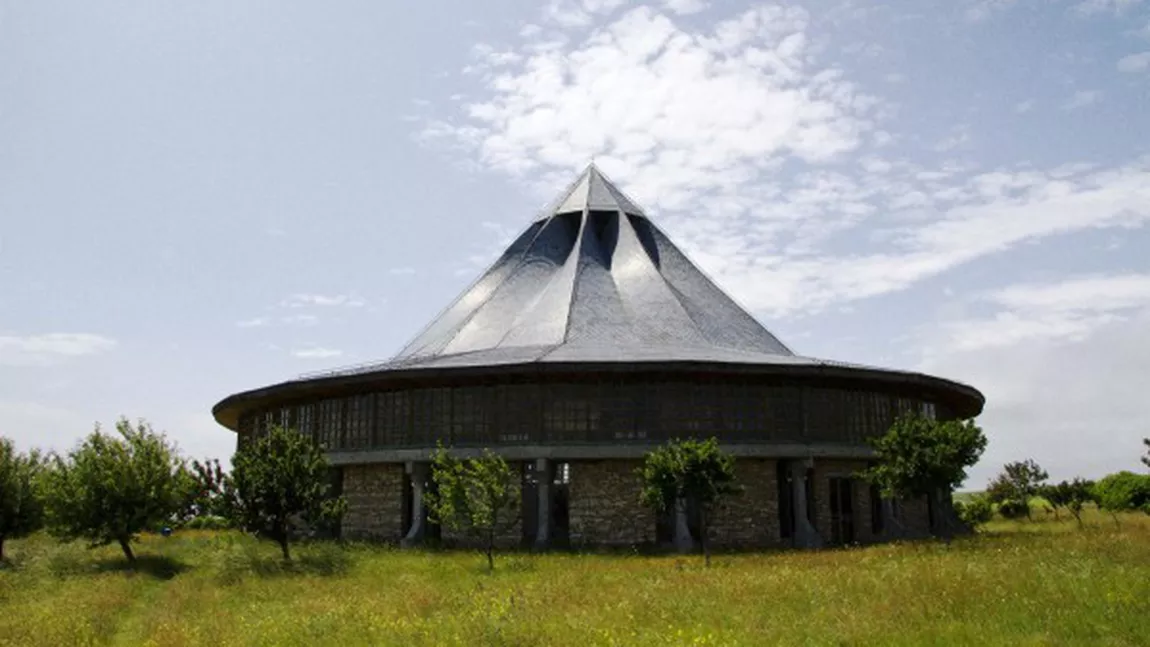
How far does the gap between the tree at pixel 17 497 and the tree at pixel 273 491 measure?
8.87 meters

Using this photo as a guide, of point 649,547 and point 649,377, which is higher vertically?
point 649,377

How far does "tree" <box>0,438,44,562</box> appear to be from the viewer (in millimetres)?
32281

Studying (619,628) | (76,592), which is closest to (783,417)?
(619,628)

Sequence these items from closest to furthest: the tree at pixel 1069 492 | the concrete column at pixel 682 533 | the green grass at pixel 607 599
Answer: the green grass at pixel 607 599 → the concrete column at pixel 682 533 → the tree at pixel 1069 492

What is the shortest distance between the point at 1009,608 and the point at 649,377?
18.5 meters

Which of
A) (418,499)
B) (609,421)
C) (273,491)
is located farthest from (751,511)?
(273,491)

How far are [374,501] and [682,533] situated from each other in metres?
12.0

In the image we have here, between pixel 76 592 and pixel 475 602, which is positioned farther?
pixel 76 592

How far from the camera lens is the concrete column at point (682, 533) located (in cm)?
3070


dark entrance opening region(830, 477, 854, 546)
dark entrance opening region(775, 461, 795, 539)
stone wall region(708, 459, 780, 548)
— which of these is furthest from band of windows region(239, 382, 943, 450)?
dark entrance opening region(830, 477, 854, 546)

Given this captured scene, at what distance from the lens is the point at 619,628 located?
14.8 metres

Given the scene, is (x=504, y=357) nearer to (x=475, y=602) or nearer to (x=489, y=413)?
(x=489, y=413)

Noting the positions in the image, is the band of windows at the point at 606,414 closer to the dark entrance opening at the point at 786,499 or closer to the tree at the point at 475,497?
the dark entrance opening at the point at 786,499

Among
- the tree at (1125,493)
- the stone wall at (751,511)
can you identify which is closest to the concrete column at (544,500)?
the stone wall at (751,511)
